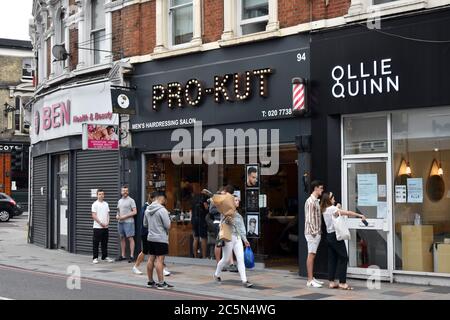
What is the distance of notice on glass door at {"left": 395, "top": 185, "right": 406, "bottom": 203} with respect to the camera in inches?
481

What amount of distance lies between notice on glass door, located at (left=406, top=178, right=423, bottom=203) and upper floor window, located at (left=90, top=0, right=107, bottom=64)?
32.9 ft

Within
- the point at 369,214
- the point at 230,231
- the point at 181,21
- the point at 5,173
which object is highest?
the point at 181,21

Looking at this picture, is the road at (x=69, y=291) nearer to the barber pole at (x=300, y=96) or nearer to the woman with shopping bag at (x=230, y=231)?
the woman with shopping bag at (x=230, y=231)

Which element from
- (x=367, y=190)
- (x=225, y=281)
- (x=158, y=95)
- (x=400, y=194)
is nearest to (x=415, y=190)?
(x=400, y=194)

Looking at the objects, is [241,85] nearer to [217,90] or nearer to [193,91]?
[217,90]

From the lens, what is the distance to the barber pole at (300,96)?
13.0 metres

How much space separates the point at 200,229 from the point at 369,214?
4476 mm

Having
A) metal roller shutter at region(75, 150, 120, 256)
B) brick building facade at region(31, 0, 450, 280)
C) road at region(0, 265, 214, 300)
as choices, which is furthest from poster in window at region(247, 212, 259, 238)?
metal roller shutter at region(75, 150, 120, 256)

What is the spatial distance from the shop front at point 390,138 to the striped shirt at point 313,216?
3.94 feet

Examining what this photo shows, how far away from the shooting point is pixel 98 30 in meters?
18.8

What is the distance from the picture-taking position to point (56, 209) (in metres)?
20.3

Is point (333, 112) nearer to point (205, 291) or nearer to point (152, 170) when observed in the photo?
point (205, 291)

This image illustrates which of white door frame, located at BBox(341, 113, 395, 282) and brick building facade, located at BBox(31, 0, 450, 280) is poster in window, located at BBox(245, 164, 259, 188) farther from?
white door frame, located at BBox(341, 113, 395, 282)

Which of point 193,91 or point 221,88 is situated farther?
point 193,91
